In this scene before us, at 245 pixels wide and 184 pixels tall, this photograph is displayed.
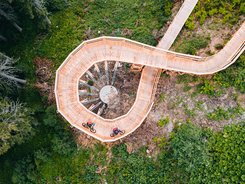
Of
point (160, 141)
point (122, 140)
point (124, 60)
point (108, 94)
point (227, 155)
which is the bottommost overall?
point (122, 140)

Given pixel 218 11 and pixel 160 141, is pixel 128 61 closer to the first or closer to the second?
pixel 160 141

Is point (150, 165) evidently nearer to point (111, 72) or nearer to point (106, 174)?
point (106, 174)

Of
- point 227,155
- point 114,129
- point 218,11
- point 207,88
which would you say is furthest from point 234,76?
point 114,129

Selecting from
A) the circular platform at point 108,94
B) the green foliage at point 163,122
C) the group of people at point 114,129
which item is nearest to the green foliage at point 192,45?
the green foliage at point 163,122

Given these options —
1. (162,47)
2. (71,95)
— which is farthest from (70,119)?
(162,47)

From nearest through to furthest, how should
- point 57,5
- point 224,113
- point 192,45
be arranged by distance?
point 224,113 → point 192,45 → point 57,5
